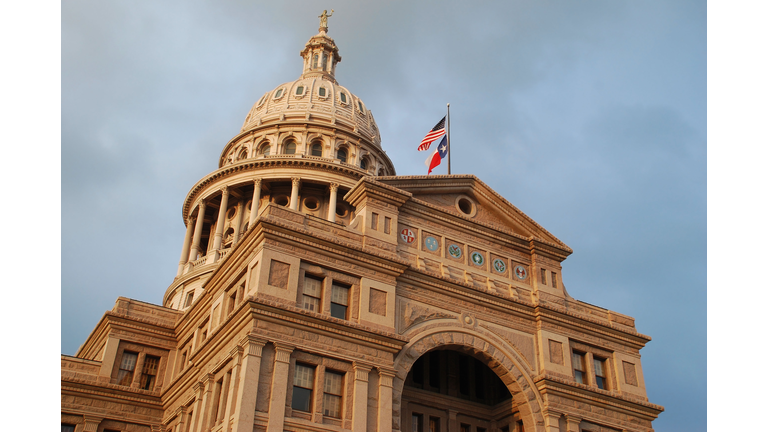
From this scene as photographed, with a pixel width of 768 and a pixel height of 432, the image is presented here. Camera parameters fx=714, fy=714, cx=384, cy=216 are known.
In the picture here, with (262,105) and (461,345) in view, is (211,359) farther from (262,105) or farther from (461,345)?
(262,105)

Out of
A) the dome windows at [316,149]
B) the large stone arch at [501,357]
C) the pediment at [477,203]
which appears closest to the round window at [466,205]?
the pediment at [477,203]

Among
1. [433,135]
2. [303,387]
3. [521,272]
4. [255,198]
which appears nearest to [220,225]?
[255,198]

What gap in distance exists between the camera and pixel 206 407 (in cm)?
2842

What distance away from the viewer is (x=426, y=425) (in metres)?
34.4

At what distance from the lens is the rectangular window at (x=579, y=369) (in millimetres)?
34469

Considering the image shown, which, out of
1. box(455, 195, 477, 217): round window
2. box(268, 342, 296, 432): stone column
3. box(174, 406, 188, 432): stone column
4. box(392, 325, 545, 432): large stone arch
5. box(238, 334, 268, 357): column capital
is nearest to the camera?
box(268, 342, 296, 432): stone column

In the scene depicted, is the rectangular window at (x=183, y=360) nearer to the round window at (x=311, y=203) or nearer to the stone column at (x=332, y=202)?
the stone column at (x=332, y=202)

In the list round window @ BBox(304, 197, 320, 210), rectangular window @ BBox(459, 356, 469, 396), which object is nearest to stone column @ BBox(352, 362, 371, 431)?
rectangular window @ BBox(459, 356, 469, 396)

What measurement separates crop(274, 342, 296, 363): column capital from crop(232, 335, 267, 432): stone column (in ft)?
1.78

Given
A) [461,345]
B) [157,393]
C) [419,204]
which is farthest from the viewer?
[157,393]

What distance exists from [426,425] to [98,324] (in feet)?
61.4

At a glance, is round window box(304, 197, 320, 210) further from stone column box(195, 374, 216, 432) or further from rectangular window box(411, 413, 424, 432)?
→ stone column box(195, 374, 216, 432)

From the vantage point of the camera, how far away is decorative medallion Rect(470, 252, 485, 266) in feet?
114

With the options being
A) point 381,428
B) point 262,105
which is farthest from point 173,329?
point 262,105
